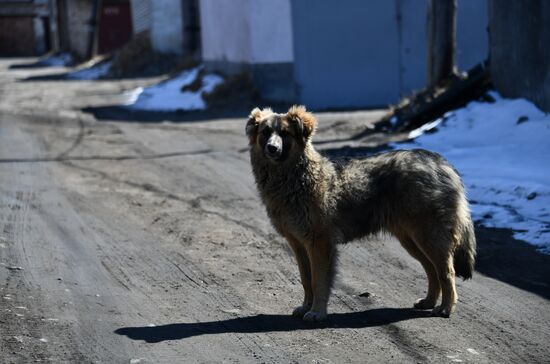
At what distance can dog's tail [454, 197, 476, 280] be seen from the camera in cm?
726

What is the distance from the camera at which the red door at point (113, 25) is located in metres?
51.8

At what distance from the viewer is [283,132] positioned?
23.2 feet

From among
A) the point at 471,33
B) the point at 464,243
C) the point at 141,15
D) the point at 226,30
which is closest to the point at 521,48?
the point at 471,33

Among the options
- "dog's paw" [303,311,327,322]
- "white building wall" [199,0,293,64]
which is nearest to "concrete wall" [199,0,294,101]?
"white building wall" [199,0,293,64]

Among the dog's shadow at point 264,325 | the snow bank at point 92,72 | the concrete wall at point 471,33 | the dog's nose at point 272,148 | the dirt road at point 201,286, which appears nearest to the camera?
the dirt road at point 201,286

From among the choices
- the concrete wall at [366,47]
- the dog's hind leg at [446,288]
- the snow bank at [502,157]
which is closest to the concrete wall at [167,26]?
the concrete wall at [366,47]

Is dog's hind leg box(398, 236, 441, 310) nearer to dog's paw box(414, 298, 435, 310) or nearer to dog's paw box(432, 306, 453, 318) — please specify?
dog's paw box(414, 298, 435, 310)

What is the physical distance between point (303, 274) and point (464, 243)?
1300mm

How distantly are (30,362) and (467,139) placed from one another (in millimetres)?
10536

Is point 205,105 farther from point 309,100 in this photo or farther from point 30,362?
point 30,362

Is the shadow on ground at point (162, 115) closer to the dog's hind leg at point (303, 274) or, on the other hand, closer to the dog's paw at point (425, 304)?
the dog's hind leg at point (303, 274)

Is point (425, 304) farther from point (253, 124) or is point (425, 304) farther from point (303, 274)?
point (253, 124)

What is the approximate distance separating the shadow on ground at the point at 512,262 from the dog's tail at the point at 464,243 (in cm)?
76

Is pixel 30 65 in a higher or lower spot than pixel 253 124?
lower
